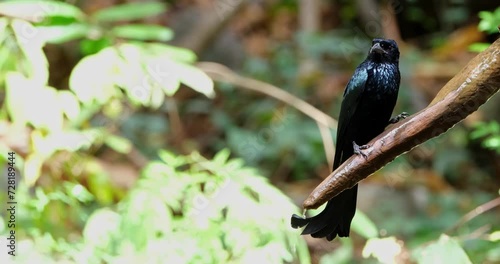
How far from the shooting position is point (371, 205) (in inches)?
149

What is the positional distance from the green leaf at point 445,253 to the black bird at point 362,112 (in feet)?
1.68

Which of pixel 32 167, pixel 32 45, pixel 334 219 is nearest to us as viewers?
pixel 334 219

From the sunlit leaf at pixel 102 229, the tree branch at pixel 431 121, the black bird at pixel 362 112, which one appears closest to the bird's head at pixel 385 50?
the black bird at pixel 362 112

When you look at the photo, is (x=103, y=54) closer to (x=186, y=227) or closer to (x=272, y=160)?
(x=186, y=227)

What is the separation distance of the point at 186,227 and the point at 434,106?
118cm

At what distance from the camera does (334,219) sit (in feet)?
3.68

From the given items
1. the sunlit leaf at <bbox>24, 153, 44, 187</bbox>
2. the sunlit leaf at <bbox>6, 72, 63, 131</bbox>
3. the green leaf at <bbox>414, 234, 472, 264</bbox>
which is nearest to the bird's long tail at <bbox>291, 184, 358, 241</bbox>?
the green leaf at <bbox>414, 234, 472, 264</bbox>

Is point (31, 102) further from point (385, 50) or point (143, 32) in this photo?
point (385, 50)

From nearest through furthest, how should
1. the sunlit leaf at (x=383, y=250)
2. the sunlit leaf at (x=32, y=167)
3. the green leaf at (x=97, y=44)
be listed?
the sunlit leaf at (x=383, y=250) → the green leaf at (x=97, y=44) → the sunlit leaf at (x=32, y=167)

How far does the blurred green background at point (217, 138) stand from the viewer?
192 cm

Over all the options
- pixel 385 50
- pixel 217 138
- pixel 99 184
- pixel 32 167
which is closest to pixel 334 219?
pixel 385 50

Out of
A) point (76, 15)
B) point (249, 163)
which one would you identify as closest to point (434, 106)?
point (76, 15)

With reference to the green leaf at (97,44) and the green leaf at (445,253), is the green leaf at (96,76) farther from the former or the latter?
the green leaf at (445,253)

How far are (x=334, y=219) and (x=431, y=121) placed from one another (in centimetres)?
29
